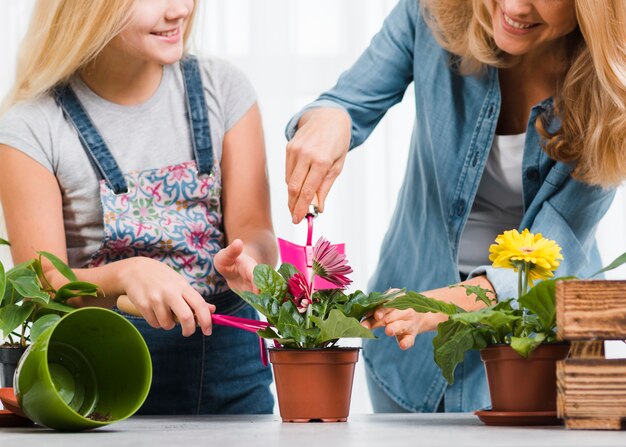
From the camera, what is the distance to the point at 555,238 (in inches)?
55.2

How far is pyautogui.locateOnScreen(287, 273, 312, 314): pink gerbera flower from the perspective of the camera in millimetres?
1060

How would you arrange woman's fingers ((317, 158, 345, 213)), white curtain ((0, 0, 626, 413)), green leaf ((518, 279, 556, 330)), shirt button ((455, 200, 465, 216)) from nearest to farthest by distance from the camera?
green leaf ((518, 279, 556, 330))
woman's fingers ((317, 158, 345, 213))
shirt button ((455, 200, 465, 216))
white curtain ((0, 0, 626, 413))

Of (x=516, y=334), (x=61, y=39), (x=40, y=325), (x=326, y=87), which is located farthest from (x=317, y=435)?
(x=326, y=87)

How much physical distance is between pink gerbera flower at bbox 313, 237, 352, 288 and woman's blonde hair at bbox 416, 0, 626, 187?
0.52 m

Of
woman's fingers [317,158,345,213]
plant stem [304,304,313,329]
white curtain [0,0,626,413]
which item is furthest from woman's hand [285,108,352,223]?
white curtain [0,0,626,413]

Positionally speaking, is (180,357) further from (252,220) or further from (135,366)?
(135,366)

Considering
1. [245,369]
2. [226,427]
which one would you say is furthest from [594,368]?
[245,369]

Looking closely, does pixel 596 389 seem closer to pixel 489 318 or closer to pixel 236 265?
pixel 489 318

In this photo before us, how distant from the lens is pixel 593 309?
2.86 feet

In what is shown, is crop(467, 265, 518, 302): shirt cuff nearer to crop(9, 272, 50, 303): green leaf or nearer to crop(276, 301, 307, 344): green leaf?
crop(276, 301, 307, 344): green leaf

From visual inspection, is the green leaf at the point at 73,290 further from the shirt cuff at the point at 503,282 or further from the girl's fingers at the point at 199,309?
the shirt cuff at the point at 503,282

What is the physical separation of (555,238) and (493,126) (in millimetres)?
228

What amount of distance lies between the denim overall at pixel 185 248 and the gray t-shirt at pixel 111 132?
0.07 feet

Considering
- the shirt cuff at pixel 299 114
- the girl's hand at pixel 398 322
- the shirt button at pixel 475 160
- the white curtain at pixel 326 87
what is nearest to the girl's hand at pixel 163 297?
the girl's hand at pixel 398 322
